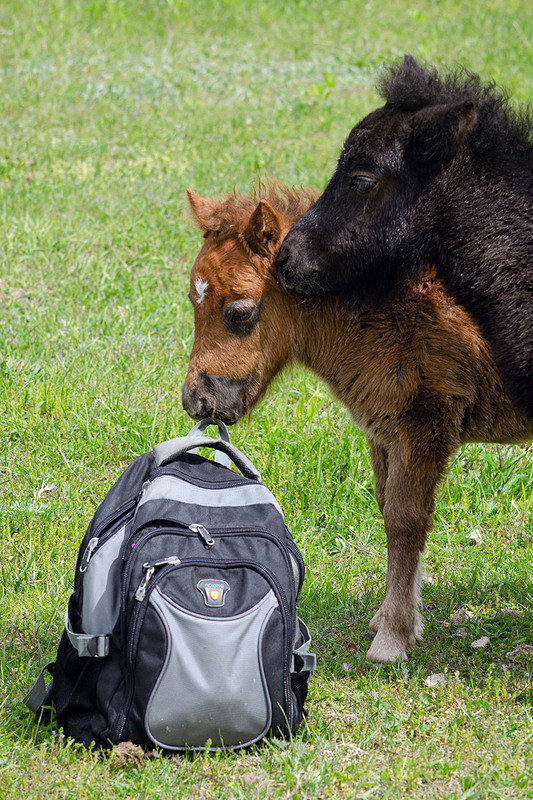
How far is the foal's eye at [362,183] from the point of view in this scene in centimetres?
371

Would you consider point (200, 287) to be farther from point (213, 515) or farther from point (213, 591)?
point (213, 591)

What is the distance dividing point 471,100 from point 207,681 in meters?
2.56

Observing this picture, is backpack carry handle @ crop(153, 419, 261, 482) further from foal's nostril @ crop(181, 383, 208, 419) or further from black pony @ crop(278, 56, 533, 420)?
black pony @ crop(278, 56, 533, 420)

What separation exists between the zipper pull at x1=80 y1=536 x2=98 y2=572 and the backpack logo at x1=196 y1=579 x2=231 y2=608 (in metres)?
0.46

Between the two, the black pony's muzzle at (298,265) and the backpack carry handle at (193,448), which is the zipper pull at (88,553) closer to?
the backpack carry handle at (193,448)

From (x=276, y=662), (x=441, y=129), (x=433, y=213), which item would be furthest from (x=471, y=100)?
(x=276, y=662)

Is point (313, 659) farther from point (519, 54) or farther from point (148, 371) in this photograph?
point (519, 54)

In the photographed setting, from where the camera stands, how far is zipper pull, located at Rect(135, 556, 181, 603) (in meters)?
2.96

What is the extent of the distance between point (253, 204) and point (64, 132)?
6.36 m

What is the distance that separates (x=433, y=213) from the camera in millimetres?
3686

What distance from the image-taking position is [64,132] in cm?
966

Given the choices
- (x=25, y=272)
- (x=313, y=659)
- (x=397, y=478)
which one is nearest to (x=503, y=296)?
(x=397, y=478)

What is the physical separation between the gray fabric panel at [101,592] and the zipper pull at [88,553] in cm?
2

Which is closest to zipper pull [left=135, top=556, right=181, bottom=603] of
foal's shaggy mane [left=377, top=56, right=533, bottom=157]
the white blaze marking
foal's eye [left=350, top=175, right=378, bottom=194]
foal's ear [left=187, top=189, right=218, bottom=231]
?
the white blaze marking
